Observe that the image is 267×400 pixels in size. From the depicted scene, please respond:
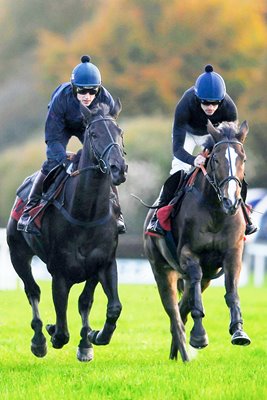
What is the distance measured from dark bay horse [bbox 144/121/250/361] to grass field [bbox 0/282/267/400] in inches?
16.1

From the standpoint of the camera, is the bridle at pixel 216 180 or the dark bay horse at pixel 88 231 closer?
the bridle at pixel 216 180

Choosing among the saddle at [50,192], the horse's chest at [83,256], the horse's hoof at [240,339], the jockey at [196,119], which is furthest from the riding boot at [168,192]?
the horse's hoof at [240,339]

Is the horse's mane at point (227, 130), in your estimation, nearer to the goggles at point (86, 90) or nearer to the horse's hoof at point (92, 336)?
the goggles at point (86, 90)

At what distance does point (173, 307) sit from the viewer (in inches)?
417

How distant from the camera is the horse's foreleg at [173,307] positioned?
10.3m

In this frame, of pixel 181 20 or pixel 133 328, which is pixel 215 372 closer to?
pixel 133 328

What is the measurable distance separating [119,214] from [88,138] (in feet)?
2.74

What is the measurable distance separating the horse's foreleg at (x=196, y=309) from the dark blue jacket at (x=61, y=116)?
1520 mm

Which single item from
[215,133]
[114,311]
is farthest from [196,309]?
[215,133]

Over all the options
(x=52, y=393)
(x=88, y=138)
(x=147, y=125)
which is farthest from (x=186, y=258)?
(x=147, y=125)

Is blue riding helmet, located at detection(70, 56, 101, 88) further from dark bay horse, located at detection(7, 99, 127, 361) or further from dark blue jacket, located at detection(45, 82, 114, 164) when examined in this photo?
dark bay horse, located at detection(7, 99, 127, 361)

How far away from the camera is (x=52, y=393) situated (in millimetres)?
8133

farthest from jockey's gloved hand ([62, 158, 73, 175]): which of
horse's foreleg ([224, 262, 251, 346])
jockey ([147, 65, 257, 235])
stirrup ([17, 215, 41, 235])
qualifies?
horse's foreleg ([224, 262, 251, 346])

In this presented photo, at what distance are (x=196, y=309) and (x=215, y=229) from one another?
721 mm
